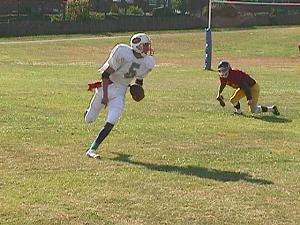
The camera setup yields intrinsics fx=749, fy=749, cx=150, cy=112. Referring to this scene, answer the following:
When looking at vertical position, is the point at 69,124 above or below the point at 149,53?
below

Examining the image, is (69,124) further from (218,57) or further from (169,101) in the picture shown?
(218,57)

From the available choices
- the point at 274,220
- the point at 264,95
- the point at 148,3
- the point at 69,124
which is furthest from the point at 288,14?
the point at 274,220

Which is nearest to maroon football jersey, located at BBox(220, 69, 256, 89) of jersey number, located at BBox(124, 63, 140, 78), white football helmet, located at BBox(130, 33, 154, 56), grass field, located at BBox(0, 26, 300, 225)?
grass field, located at BBox(0, 26, 300, 225)

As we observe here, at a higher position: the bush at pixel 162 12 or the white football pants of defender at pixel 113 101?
the white football pants of defender at pixel 113 101

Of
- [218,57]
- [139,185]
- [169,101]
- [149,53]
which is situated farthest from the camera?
[218,57]

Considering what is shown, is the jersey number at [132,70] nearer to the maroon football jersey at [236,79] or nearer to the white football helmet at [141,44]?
the white football helmet at [141,44]

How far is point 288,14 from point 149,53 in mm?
61293

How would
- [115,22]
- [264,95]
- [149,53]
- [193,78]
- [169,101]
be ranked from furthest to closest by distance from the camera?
[115,22], [193,78], [264,95], [169,101], [149,53]

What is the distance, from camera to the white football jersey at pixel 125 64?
9461 millimetres

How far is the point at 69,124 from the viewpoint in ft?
40.3

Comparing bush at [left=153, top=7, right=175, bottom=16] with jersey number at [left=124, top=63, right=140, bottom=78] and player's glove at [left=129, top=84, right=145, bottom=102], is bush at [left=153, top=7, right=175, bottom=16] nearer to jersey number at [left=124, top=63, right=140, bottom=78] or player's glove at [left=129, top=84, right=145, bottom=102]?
player's glove at [left=129, top=84, right=145, bottom=102]

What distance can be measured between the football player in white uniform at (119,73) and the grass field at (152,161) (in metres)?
0.46

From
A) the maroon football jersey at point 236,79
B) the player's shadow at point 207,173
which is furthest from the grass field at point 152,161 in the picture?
the maroon football jersey at point 236,79

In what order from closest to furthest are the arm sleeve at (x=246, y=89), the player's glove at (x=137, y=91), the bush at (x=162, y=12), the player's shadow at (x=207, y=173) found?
the player's shadow at (x=207, y=173)
the player's glove at (x=137, y=91)
the arm sleeve at (x=246, y=89)
the bush at (x=162, y=12)
